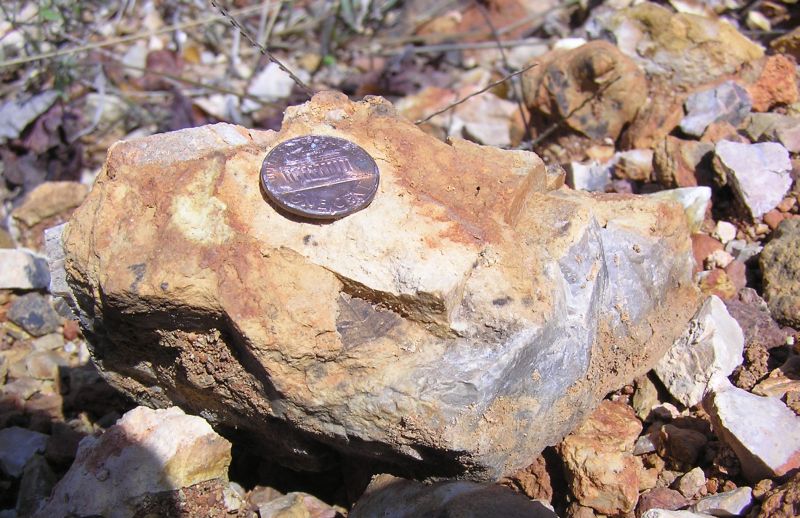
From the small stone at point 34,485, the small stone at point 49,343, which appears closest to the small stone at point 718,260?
the small stone at point 34,485

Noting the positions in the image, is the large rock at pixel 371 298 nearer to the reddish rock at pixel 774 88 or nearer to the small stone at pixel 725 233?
the small stone at pixel 725 233

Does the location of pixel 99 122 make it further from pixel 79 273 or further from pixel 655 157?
pixel 655 157

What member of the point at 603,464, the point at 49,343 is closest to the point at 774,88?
the point at 603,464

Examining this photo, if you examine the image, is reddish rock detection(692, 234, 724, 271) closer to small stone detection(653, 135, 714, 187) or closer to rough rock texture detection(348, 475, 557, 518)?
small stone detection(653, 135, 714, 187)

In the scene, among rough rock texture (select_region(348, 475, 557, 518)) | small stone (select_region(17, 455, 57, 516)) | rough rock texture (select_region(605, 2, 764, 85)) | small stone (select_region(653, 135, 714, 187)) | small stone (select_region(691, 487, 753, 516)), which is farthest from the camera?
rough rock texture (select_region(605, 2, 764, 85))

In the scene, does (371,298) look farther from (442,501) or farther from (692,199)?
(692,199)

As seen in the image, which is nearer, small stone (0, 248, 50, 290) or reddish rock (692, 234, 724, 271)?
reddish rock (692, 234, 724, 271)

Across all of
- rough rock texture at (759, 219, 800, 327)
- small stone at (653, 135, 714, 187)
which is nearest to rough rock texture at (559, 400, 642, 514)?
rough rock texture at (759, 219, 800, 327)
